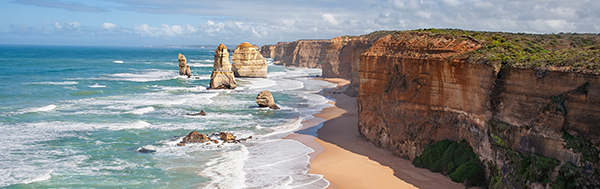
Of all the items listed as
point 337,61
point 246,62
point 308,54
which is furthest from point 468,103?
point 308,54

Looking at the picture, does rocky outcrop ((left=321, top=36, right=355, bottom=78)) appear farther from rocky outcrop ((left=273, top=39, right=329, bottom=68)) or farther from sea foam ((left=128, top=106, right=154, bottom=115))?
sea foam ((left=128, top=106, right=154, bottom=115))

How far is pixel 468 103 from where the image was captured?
53.1 feet

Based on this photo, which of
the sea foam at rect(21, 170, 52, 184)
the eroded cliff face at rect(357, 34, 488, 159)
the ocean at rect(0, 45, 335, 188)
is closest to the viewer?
the eroded cliff face at rect(357, 34, 488, 159)

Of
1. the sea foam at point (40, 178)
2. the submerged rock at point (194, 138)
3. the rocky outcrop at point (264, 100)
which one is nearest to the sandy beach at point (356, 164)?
the submerged rock at point (194, 138)

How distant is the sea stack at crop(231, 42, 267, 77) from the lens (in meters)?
66.0

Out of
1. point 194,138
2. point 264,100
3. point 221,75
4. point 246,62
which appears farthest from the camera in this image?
point 246,62

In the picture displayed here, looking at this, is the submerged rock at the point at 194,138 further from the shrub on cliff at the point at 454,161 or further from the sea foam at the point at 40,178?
the shrub on cliff at the point at 454,161

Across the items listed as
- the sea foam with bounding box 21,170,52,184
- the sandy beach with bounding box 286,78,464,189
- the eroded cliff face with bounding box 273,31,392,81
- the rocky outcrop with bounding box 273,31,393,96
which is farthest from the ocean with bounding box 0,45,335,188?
the rocky outcrop with bounding box 273,31,393,96

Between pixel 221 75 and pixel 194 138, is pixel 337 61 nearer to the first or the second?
pixel 221 75

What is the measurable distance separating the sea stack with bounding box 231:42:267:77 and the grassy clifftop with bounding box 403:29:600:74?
162 ft

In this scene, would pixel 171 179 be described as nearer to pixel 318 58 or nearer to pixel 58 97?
pixel 58 97

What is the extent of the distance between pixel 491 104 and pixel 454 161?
308cm

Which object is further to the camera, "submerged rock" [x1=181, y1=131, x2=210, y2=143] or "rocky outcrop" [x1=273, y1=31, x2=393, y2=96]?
"rocky outcrop" [x1=273, y1=31, x2=393, y2=96]

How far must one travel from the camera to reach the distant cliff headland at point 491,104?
12.0 metres
